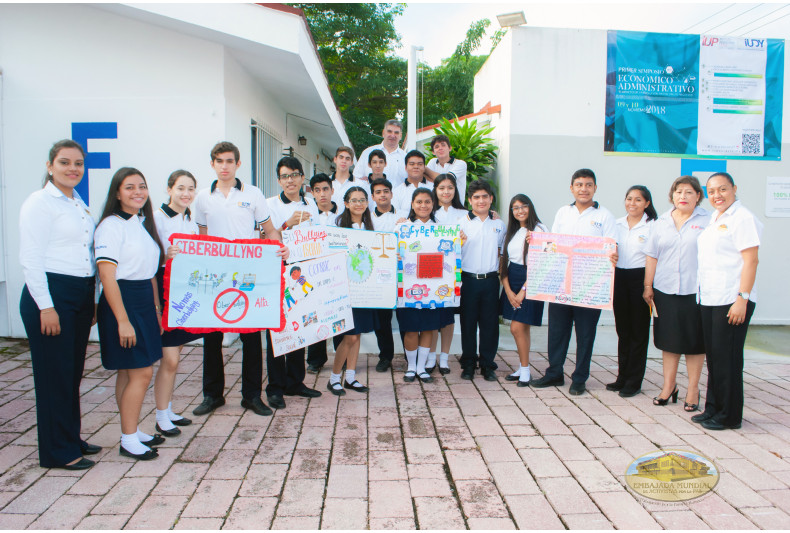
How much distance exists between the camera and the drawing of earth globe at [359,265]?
180 inches

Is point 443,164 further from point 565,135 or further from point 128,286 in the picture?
point 128,286

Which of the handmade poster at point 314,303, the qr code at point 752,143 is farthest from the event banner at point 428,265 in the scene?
the qr code at point 752,143

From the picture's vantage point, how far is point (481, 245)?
4.82 m

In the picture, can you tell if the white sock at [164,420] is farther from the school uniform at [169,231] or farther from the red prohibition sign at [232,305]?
the red prohibition sign at [232,305]

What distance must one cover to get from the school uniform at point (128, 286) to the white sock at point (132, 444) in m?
0.45

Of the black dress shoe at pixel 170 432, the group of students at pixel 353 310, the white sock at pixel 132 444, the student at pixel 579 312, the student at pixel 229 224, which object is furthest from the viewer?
the student at pixel 579 312

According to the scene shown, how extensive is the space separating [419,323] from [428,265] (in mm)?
534

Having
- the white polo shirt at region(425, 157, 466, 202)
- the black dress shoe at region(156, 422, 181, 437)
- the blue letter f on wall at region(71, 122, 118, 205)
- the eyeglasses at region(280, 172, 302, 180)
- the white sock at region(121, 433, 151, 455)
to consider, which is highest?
the blue letter f on wall at region(71, 122, 118, 205)

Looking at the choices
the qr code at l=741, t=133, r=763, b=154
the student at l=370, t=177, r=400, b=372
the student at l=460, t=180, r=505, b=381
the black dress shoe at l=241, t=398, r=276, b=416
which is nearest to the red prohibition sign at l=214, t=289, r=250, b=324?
the black dress shoe at l=241, t=398, r=276, b=416

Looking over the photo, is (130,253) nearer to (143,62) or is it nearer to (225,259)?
(225,259)

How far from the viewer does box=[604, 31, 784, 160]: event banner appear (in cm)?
718

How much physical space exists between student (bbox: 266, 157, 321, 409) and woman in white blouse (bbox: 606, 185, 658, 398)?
265 cm

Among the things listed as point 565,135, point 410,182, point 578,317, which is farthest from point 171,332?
point 565,135

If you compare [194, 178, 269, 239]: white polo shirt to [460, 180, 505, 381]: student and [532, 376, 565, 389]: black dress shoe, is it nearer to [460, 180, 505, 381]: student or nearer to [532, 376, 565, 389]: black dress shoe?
[460, 180, 505, 381]: student
